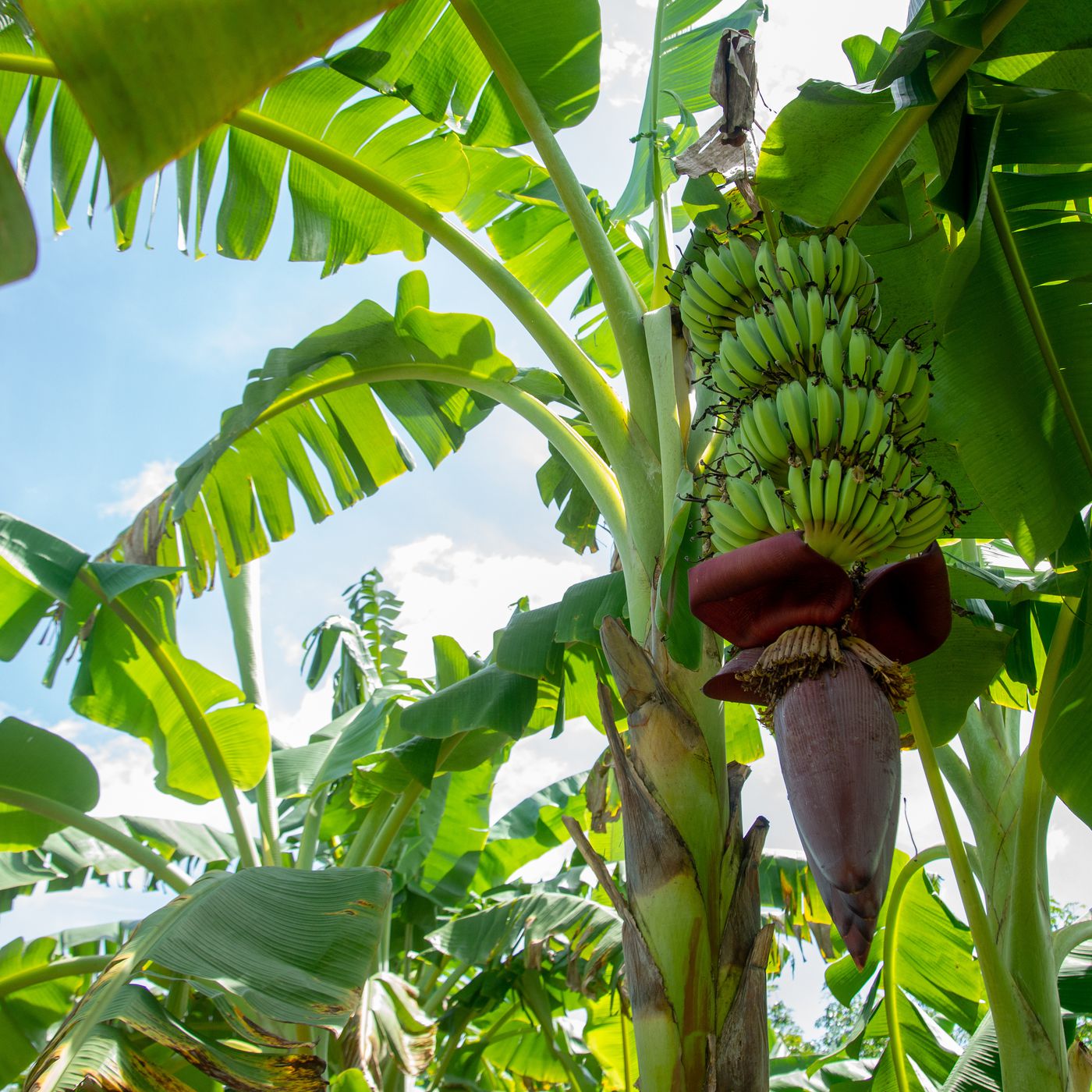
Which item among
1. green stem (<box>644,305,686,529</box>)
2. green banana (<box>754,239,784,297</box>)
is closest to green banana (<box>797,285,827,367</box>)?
green banana (<box>754,239,784,297</box>)

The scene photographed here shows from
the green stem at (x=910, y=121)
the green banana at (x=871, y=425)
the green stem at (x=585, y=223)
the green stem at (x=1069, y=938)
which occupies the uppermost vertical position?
the green stem at (x=585, y=223)

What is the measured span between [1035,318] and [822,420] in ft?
2.47

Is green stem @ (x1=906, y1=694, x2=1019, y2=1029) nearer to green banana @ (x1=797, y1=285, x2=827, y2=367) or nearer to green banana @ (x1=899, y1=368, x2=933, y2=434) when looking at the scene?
green banana @ (x1=899, y1=368, x2=933, y2=434)

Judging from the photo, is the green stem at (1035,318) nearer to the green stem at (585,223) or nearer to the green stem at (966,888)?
the green stem at (966,888)

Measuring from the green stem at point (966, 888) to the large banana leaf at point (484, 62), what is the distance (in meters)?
1.57

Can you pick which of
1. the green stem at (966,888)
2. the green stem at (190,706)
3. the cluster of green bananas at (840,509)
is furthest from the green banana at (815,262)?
the green stem at (190,706)

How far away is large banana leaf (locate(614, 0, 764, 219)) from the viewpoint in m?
2.52

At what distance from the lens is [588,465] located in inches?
82.0

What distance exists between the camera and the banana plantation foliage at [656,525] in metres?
1.14

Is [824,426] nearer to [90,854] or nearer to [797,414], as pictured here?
[797,414]

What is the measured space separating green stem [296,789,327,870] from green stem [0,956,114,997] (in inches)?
33.5

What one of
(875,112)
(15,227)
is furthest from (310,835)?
(15,227)

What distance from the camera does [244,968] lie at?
5.19 feet

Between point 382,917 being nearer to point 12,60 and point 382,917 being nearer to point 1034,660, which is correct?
point 1034,660
